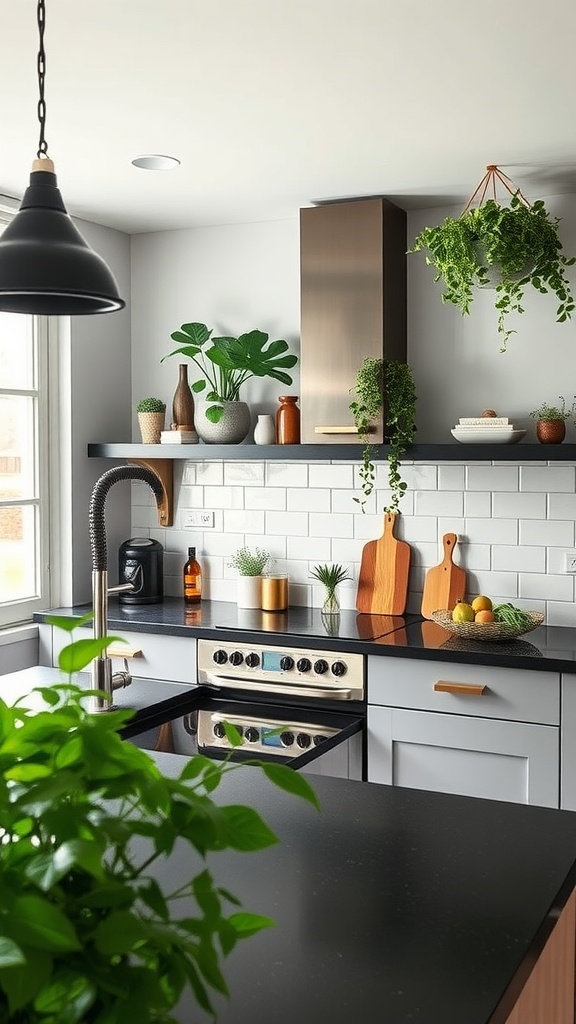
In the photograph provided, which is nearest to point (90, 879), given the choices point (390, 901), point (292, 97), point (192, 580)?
point (390, 901)

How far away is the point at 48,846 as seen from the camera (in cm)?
78

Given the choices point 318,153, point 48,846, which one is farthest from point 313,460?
point 48,846

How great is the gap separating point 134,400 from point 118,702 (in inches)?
89.6

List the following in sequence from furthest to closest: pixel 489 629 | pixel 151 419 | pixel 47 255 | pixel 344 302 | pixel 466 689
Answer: pixel 151 419 < pixel 344 302 < pixel 489 629 < pixel 466 689 < pixel 47 255

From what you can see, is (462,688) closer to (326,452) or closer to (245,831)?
(326,452)

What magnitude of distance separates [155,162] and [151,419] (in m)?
1.23

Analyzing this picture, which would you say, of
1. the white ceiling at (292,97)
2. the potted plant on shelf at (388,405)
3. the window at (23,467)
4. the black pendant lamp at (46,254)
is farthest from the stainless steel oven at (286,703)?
the white ceiling at (292,97)

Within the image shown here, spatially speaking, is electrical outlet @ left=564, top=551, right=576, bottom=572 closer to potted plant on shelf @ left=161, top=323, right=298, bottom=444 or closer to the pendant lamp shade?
potted plant on shelf @ left=161, top=323, right=298, bottom=444

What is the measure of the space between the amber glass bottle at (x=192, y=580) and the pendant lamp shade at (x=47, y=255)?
2644 millimetres

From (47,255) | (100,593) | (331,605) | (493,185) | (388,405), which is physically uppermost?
(493,185)

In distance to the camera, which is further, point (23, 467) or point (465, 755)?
point (23, 467)

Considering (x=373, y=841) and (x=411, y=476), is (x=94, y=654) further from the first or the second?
(x=411, y=476)

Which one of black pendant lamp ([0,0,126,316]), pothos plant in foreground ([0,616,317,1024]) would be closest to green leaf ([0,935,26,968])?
pothos plant in foreground ([0,616,317,1024])

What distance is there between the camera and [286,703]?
3.61 m
